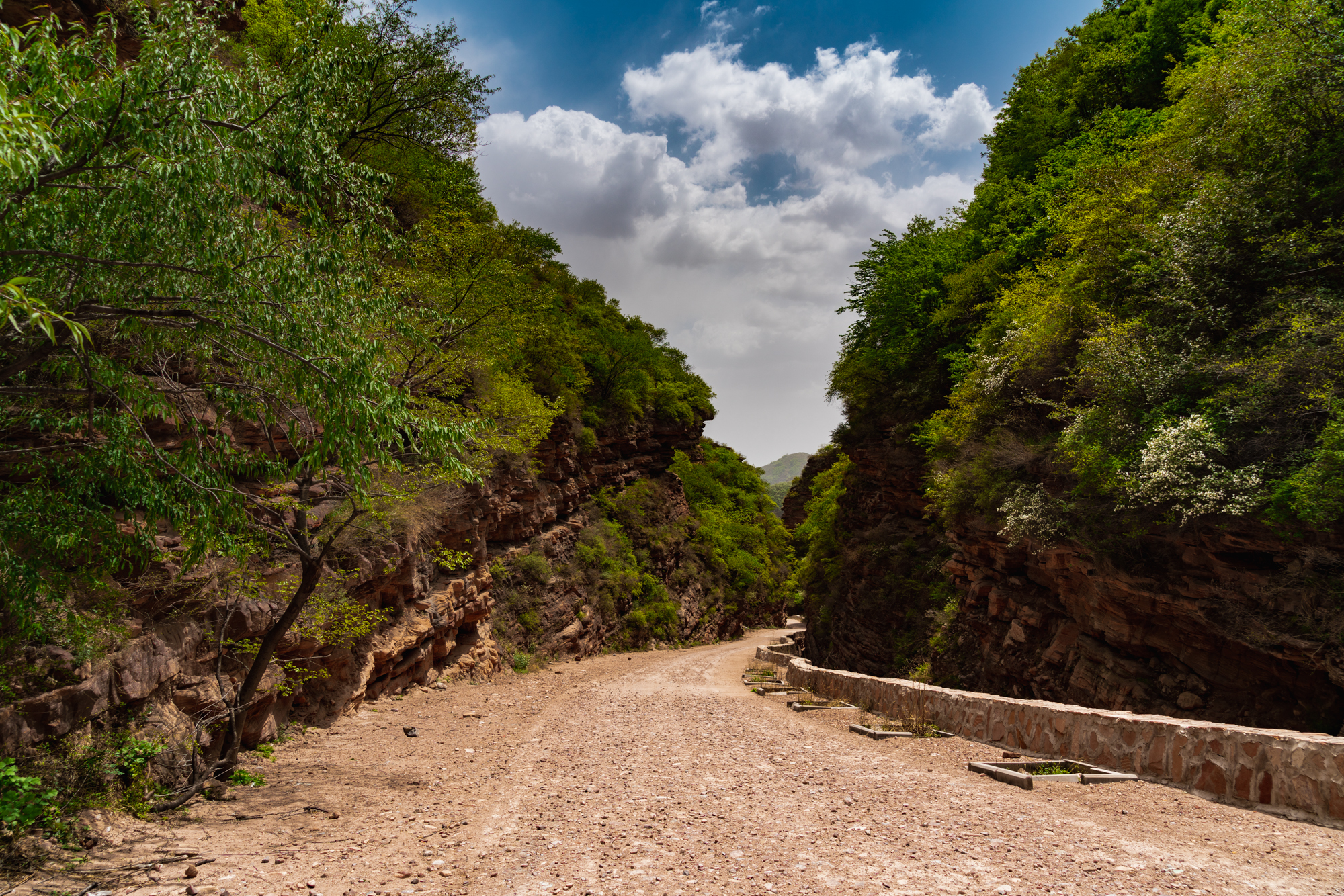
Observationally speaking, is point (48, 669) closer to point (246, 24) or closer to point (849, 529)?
point (246, 24)

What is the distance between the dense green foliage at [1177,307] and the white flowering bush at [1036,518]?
4 centimetres

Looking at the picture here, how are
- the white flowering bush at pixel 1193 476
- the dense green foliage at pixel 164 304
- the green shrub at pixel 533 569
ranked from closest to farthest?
the dense green foliage at pixel 164 304 → the white flowering bush at pixel 1193 476 → the green shrub at pixel 533 569

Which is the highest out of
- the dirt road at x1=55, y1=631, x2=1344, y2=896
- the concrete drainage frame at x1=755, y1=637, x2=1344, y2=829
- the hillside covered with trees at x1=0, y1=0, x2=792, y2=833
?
the hillside covered with trees at x1=0, y1=0, x2=792, y2=833

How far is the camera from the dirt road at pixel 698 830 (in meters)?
4.37

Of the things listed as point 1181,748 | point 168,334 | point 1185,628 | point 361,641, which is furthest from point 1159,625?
point 361,641

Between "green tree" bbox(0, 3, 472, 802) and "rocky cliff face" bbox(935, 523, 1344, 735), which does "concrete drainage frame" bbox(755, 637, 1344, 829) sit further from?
"green tree" bbox(0, 3, 472, 802)

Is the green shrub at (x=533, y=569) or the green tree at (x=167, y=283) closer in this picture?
the green tree at (x=167, y=283)

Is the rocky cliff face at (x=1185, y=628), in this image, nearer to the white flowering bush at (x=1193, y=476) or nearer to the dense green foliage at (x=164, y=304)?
the white flowering bush at (x=1193, y=476)

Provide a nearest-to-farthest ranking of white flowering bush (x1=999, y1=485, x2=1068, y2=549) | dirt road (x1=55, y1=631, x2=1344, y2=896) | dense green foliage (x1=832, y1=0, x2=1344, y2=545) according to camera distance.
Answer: dirt road (x1=55, y1=631, x2=1344, y2=896) < dense green foliage (x1=832, y1=0, x2=1344, y2=545) < white flowering bush (x1=999, y1=485, x2=1068, y2=549)

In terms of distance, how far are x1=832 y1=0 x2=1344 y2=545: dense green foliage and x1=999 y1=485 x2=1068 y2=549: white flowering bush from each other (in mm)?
44

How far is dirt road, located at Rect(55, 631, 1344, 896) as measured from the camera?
4.37m

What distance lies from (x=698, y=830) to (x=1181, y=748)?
17.7ft

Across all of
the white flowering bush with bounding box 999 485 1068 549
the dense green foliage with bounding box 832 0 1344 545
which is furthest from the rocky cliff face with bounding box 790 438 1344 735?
the dense green foliage with bounding box 832 0 1344 545

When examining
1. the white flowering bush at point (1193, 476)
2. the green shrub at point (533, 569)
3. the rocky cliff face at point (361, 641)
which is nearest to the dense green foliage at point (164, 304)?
the rocky cliff face at point (361, 641)
